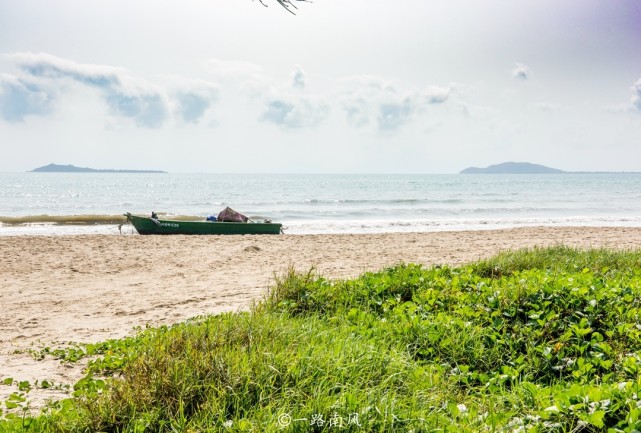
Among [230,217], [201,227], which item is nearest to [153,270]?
[201,227]

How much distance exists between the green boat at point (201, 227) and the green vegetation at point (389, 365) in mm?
13159

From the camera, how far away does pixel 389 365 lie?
390 centimetres

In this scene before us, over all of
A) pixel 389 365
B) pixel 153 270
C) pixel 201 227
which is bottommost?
pixel 153 270

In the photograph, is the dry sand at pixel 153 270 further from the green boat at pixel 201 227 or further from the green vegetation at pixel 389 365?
the green vegetation at pixel 389 365

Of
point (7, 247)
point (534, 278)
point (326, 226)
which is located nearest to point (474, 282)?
point (534, 278)

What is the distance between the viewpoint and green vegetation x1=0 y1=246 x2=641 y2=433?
3.07 m

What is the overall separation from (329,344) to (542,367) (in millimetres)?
1994

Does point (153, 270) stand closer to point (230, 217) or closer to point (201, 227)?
point (201, 227)

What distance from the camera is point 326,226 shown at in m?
24.8

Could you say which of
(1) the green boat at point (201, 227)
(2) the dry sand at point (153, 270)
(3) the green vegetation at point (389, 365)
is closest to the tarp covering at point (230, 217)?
(1) the green boat at point (201, 227)

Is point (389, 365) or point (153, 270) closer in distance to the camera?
point (389, 365)

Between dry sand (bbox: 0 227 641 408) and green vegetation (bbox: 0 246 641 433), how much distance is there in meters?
1.09

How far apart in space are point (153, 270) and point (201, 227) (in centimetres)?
728

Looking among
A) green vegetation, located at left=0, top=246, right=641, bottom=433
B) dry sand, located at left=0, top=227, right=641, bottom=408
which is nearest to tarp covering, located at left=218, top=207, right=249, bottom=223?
dry sand, located at left=0, top=227, right=641, bottom=408
